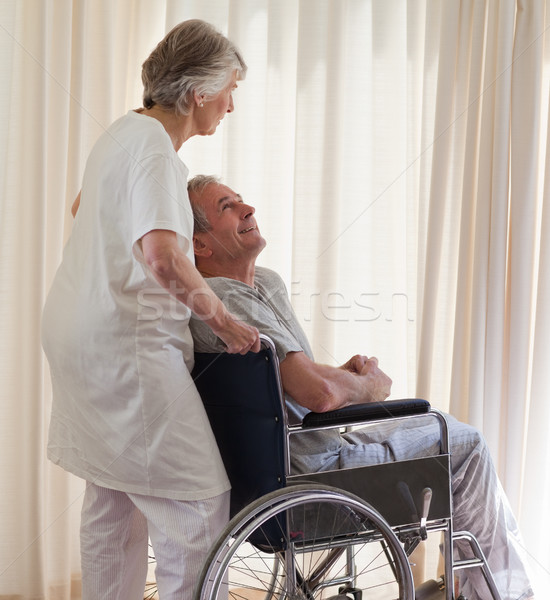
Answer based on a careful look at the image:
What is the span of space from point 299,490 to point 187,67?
0.90m

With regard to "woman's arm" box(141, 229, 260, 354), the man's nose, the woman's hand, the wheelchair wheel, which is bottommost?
the wheelchair wheel

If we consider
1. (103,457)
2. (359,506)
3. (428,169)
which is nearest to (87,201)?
(103,457)

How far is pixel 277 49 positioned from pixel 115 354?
1.46 m

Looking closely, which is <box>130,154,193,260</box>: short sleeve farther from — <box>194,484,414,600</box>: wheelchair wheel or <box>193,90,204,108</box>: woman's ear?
<box>194,484,414,600</box>: wheelchair wheel

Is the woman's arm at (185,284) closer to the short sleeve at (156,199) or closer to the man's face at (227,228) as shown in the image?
the short sleeve at (156,199)

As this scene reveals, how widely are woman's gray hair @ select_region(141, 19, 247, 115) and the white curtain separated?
2.71 feet

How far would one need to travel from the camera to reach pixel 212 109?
153 cm

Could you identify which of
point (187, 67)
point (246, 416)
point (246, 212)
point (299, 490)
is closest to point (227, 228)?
point (246, 212)

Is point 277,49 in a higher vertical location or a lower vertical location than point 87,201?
higher

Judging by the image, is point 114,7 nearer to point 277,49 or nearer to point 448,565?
point 277,49

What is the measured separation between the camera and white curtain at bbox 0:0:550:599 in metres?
2.35

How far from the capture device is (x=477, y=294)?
2373 mm

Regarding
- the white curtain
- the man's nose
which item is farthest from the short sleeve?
the white curtain

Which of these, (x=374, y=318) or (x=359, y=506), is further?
(x=374, y=318)
